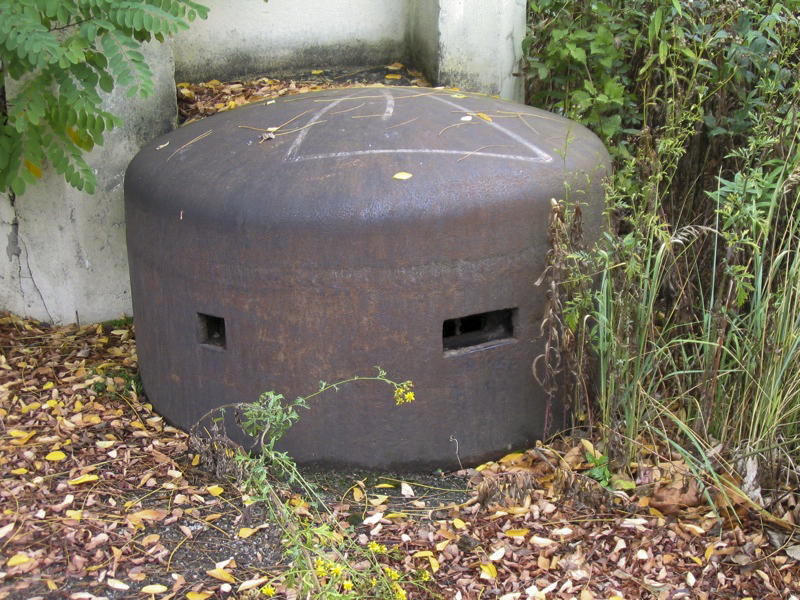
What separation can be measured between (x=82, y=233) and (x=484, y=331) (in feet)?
7.33

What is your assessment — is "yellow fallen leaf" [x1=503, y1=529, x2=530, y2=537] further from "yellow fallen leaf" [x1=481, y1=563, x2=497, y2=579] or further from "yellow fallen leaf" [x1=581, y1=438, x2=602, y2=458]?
"yellow fallen leaf" [x1=581, y1=438, x2=602, y2=458]

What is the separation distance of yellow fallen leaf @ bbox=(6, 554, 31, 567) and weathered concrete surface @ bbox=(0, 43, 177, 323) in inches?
76.2

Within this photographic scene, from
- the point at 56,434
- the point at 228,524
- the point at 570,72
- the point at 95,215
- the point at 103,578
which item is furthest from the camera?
the point at 570,72

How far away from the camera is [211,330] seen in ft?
11.7

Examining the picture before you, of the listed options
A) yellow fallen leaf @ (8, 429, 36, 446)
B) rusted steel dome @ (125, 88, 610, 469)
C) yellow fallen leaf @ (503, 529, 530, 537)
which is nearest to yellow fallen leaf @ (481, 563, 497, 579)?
yellow fallen leaf @ (503, 529, 530, 537)

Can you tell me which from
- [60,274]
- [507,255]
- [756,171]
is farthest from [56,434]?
[756,171]

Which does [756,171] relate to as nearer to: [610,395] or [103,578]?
[610,395]

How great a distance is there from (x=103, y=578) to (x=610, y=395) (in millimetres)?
1817

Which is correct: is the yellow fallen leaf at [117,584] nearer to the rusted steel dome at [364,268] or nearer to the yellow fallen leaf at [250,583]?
the yellow fallen leaf at [250,583]

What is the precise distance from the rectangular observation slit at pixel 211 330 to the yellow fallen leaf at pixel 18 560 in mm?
969

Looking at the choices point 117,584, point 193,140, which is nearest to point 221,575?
point 117,584

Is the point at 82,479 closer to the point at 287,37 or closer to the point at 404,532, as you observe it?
the point at 404,532

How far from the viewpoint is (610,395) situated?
3.26 m

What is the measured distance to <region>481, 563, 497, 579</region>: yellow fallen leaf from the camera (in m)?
2.93
